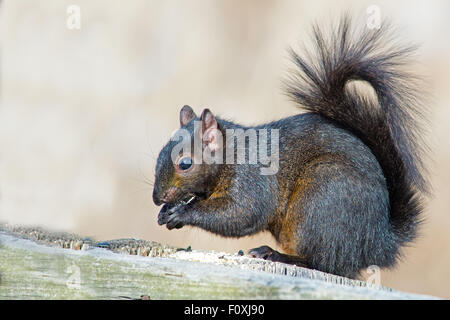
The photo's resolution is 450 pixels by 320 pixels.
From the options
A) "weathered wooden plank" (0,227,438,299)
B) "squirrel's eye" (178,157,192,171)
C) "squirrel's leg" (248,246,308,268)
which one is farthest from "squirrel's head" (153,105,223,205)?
"weathered wooden plank" (0,227,438,299)

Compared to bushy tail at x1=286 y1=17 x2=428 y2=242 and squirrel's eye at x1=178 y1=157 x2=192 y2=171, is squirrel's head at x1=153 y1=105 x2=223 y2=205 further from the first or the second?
bushy tail at x1=286 y1=17 x2=428 y2=242

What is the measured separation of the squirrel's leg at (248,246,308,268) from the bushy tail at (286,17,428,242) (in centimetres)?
40

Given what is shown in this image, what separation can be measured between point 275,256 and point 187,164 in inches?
19.1

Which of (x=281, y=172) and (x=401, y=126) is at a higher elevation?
(x=401, y=126)

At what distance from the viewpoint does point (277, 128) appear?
2387mm

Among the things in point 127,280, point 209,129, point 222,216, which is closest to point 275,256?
point 222,216

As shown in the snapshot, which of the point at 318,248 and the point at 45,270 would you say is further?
the point at 318,248

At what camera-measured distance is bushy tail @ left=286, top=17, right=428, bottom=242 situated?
2154 millimetres

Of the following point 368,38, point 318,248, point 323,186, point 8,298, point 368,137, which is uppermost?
point 368,38

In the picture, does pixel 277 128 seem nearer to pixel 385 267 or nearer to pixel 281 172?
pixel 281 172

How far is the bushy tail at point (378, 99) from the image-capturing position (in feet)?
7.07

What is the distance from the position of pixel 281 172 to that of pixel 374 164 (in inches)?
13.8
